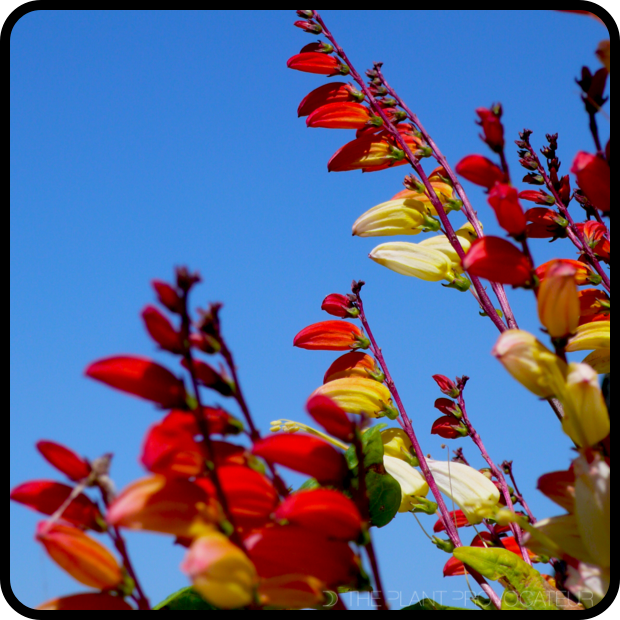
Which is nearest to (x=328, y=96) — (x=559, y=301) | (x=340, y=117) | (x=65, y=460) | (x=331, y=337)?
(x=340, y=117)

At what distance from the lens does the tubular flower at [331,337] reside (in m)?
0.93

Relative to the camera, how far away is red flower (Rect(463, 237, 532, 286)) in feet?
1.65

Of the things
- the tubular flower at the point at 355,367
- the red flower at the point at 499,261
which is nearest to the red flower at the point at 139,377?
the red flower at the point at 499,261

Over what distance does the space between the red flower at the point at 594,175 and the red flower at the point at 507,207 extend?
0.23 feet

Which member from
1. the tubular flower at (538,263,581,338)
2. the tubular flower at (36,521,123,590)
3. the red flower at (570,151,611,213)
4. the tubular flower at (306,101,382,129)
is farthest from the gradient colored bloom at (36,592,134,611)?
the tubular flower at (306,101,382,129)

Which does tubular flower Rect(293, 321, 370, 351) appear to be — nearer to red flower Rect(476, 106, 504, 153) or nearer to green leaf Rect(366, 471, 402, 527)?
green leaf Rect(366, 471, 402, 527)

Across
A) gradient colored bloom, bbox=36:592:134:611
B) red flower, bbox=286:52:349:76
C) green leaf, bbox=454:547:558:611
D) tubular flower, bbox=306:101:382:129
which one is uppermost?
red flower, bbox=286:52:349:76

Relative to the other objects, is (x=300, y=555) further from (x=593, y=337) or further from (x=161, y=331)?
(x=593, y=337)

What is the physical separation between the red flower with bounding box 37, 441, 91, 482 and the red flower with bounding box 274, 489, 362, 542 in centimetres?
15

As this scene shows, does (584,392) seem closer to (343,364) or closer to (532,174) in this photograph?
(343,364)

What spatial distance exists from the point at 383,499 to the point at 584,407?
264 mm

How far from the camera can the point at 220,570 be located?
0.37 meters

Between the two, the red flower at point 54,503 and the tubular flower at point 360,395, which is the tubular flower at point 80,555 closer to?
the red flower at point 54,503
